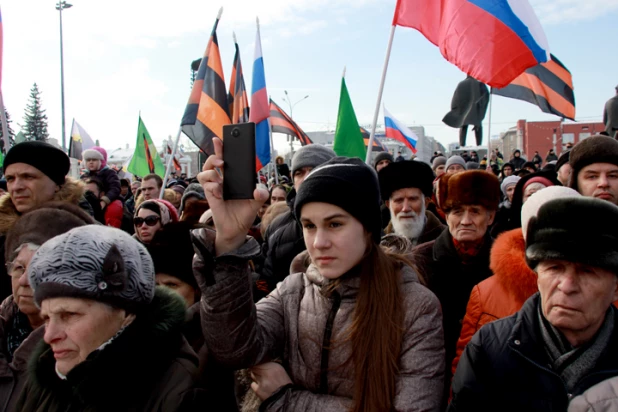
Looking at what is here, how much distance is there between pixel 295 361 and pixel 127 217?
235 inches

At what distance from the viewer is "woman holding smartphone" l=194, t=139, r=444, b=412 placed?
167cm

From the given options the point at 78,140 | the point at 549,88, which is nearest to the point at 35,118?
the point at 78,140

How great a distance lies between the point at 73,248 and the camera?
1.71m

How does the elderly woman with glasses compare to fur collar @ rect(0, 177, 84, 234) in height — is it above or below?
below

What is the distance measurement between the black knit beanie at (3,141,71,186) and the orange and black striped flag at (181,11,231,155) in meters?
2.75

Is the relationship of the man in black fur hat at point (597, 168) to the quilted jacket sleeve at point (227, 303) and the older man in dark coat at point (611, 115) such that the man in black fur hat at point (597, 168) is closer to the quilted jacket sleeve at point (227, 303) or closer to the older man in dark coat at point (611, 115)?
the quilted jacket sleeve at point (227, 303)

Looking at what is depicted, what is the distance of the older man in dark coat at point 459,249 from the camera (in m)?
2.77

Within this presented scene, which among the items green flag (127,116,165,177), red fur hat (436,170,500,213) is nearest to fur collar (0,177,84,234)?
red fur hat (436,170,500,213)

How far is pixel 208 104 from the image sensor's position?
21.9 ft

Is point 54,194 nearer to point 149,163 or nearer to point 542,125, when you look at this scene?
point 149,163

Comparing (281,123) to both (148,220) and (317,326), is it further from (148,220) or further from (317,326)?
(317,326)

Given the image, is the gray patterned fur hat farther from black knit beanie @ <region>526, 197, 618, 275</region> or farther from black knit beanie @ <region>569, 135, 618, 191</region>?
black knit beanie @ <region>569, 135, 618, 191</region>

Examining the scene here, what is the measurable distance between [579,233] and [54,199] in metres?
3.50

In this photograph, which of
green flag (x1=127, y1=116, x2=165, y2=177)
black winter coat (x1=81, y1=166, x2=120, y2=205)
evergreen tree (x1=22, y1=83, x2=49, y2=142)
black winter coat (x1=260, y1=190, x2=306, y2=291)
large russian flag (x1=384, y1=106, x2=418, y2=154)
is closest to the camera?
black winter coat (x1=260, y1=190, x2=306, y2=291)
